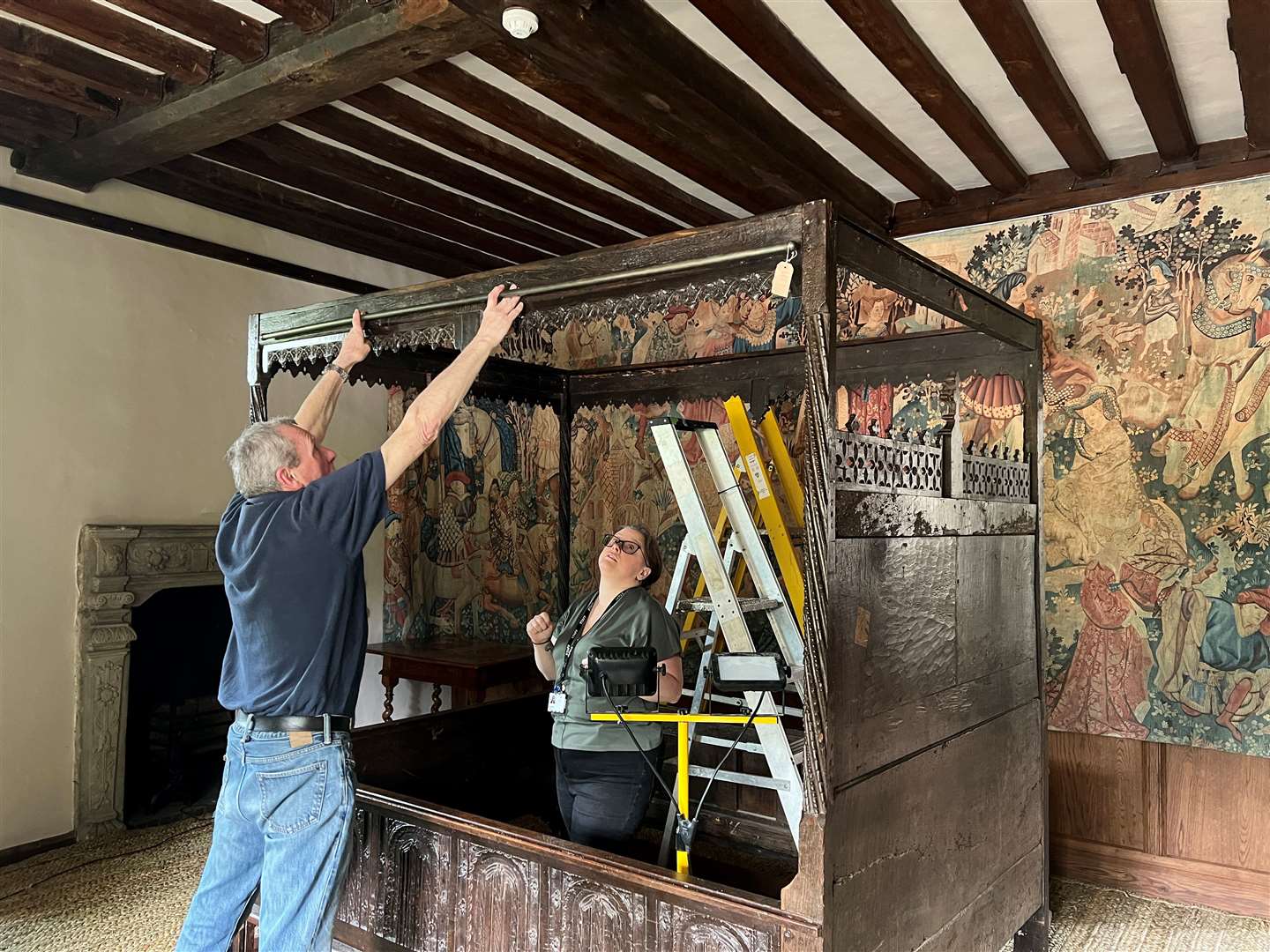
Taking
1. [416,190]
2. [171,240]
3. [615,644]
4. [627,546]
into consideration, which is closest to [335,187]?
[416,190]

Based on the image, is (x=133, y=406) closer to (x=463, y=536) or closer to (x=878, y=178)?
(x=463, y=536)

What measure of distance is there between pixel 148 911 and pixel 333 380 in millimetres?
2265

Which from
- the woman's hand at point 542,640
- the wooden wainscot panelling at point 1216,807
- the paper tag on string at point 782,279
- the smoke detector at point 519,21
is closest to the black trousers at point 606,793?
the woman's hand at point 542,640

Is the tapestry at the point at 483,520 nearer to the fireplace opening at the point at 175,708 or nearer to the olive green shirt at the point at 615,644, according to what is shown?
the fireplace opening at the point at 175,708

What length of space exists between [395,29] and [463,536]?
147 inches

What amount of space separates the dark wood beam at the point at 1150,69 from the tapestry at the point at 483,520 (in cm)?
363

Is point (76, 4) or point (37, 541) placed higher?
point (76, 4)

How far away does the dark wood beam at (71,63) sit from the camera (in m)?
3.18

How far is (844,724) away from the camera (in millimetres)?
2182

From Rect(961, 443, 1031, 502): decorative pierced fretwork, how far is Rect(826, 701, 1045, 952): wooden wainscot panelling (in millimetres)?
755

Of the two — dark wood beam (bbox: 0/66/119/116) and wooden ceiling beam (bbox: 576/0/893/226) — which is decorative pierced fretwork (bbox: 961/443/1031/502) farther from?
dark wood beam (bbox: 0/66/119/116)

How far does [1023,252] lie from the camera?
440cm

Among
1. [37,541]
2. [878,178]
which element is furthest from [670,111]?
[37,541]

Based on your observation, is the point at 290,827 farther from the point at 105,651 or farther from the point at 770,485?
the point at 105,651
